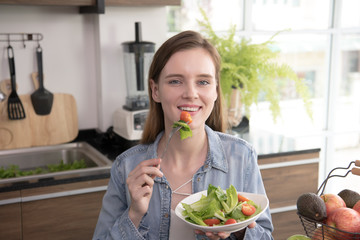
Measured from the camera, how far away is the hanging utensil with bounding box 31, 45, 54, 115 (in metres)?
2.74

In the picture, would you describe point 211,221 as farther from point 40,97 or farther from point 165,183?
point 40,97

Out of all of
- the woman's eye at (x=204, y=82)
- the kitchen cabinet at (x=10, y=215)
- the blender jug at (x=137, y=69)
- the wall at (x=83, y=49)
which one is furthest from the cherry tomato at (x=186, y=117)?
the wall at (x=83, y=49)

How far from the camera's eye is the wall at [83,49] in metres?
2.73

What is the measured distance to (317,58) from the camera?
3.84m

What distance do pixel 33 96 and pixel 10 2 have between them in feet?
1.94

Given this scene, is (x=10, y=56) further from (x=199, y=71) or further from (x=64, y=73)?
(x=199, y=71)

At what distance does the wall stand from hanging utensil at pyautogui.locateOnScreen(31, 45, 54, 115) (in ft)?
0.18

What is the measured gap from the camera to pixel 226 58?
112 inches

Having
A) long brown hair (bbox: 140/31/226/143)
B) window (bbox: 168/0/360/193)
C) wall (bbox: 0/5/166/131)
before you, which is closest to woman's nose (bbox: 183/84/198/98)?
long brown hair (bbox: 140/31/226/143)

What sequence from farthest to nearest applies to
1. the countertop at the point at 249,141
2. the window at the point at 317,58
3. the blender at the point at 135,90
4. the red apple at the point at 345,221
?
the window at the point at 317,58, the blender at the point at 135,90, the countertop at the point at 249,141, the red apple at the point at 345,221

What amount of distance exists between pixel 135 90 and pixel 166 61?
1.37 m

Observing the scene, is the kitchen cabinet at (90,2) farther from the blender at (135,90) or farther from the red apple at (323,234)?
the red apple at (323,234)

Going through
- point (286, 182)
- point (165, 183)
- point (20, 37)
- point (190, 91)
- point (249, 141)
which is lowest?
point (286, 182)

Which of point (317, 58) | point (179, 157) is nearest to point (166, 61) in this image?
point (179, 157)
